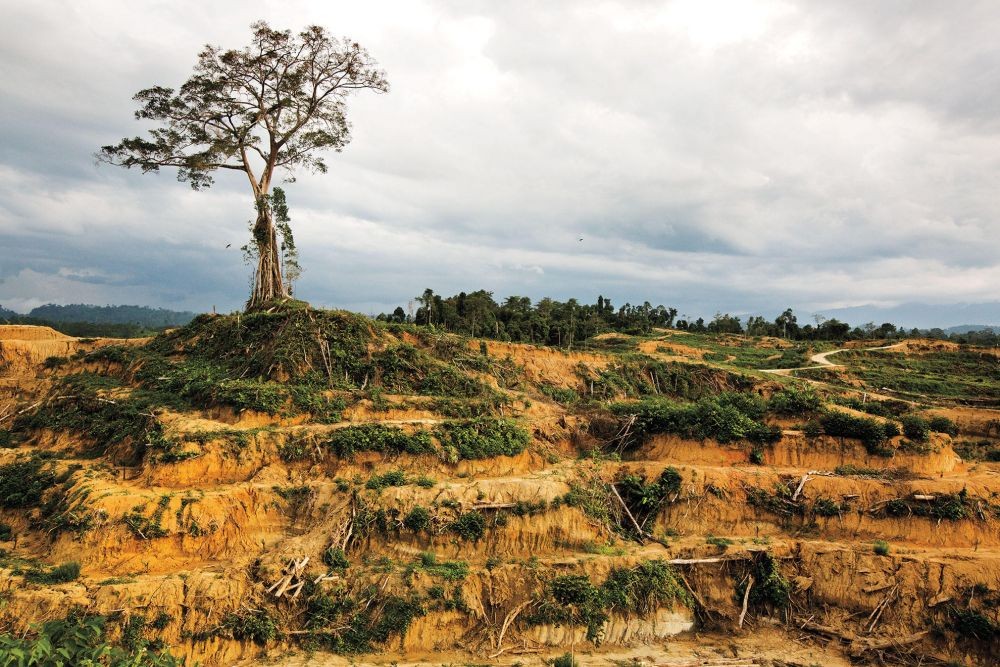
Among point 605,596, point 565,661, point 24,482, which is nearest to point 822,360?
point 605,596

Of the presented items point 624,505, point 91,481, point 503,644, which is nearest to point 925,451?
point 624,505

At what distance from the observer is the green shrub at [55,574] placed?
14.3 meters

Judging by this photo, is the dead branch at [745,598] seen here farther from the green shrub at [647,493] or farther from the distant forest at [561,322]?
the distant forest at [561,322]

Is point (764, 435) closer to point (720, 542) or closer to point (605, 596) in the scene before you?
point (720, 542)

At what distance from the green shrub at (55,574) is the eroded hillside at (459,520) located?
67 millimetres

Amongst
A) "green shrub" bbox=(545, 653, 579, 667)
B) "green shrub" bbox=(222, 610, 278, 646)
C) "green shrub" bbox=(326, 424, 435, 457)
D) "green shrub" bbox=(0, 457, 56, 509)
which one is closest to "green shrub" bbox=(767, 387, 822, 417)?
"green shrub" bbox=(545, 653, 579, 667)

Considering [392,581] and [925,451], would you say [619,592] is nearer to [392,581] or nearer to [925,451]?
[392,581]

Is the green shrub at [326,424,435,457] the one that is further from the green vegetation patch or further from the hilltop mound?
the hilltop mound

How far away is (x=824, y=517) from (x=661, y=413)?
22.2ft

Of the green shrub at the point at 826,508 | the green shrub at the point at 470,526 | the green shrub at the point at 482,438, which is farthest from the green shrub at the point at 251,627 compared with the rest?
the green shrub at the point at 826,508

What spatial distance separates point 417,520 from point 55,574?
973cm

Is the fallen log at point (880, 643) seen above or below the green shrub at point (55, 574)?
below

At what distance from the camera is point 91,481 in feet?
56.7

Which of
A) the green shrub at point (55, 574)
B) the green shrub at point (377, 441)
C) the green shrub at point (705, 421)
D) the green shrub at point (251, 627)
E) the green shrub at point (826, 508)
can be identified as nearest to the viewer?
the green shrub at point (55, 574)
